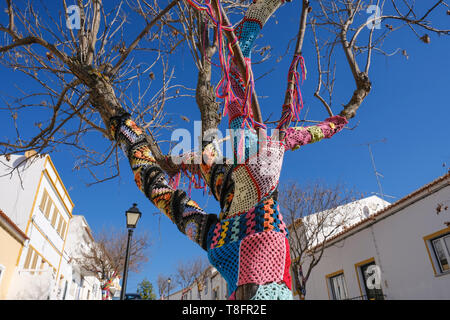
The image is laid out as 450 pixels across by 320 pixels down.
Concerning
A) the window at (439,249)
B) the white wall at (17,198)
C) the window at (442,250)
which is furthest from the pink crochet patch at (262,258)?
the white wall at (17,198)

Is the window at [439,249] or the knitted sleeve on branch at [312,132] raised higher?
the window at [439,249]

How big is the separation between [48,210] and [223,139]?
48.2 ft

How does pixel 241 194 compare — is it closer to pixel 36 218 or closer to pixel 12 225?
pixel 12 225

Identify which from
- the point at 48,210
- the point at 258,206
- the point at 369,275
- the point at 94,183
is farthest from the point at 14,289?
the point at 258,206

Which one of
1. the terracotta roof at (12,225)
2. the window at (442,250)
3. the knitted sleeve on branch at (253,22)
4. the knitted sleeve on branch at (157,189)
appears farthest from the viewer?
the terracotta roof at (12,225)

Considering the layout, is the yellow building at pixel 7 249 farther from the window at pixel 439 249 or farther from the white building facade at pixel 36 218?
the window at pixel 439 249

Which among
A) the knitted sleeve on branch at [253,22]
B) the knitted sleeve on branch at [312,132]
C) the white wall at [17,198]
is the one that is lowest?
the knitted sleeve on branch at [312,132]

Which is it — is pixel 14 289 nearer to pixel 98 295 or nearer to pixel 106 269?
pixel 106 269

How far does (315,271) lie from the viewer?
14484mm

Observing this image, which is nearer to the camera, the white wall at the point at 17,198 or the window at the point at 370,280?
the window at the point at 370,280

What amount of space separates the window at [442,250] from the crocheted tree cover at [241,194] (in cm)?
885

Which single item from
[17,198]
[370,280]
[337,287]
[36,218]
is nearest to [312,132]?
[370,280]

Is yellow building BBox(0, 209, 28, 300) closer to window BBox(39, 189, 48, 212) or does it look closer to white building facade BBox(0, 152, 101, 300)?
white building facade BBox(0, 152, 101, 300)

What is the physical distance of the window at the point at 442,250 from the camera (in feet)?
30.0
